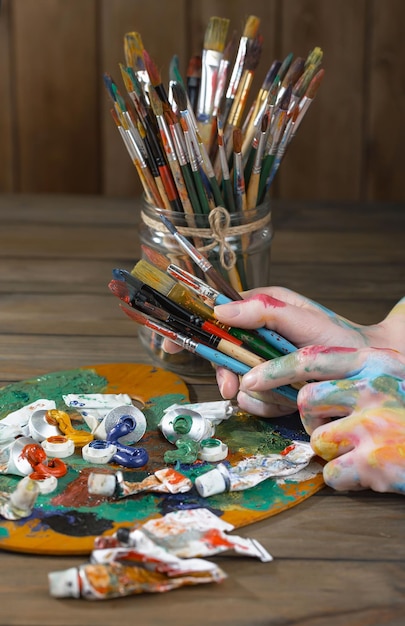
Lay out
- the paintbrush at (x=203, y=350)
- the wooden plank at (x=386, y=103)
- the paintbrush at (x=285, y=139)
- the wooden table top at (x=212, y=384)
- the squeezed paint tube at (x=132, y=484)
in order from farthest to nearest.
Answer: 1. the wooden plank at (x=386, y=103)
2. the paintbrush at (x=285, y=139)
3. the paintbrush at (x=203, y=350)
4. the squeezed paint tube at (x=132, y=484)
5. the wooden table top at (x=212, y=384)

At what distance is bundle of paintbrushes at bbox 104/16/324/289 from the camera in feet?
2.99

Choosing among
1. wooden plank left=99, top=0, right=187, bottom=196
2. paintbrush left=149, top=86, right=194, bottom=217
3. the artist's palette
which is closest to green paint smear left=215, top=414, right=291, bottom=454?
the artist's palette

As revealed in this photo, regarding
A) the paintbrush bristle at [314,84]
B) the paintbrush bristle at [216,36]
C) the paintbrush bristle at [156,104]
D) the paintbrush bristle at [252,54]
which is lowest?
the paintbrush bristle at [156,104]

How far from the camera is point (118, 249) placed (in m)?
1.31

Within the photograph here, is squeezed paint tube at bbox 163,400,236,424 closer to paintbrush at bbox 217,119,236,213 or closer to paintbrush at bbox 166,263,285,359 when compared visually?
paintbrush at bbox 166,263,285,359

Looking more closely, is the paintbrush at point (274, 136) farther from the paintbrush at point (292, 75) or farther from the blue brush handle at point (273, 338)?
the blue brush handle at point (273, 338)

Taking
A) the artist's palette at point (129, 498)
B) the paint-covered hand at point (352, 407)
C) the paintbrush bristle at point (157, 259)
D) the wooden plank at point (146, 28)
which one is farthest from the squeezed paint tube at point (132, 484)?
the wooden plank at point (146, 28)

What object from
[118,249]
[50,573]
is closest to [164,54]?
[118,249]

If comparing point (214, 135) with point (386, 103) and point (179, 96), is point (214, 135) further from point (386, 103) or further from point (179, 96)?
point (386, 103)

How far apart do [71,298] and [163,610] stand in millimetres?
597

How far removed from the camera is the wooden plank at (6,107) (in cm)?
170

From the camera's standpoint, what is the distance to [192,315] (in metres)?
0.86

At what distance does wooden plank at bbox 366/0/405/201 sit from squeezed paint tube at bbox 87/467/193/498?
1.15 meters

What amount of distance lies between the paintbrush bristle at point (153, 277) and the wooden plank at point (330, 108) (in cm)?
94
